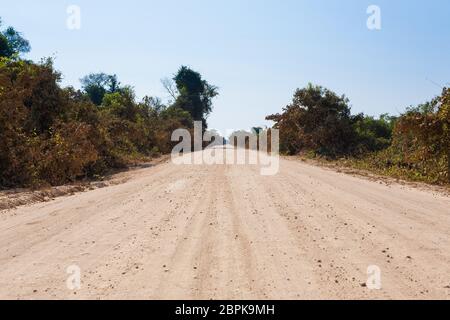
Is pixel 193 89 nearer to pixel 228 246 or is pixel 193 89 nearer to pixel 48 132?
pixel 48 132

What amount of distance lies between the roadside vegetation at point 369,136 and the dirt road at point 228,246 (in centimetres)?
572

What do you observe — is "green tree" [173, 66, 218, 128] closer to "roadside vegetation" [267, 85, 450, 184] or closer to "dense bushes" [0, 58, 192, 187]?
"roadside vegetation" [267, 85, 450, 184]

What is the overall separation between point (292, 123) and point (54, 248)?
26444mm

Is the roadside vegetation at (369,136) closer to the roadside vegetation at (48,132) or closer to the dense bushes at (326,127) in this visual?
the dense bushes at (326,127)

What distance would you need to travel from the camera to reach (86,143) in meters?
14.5

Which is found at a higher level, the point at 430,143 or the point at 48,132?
the point at 48,132

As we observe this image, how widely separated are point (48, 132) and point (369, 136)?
63.2 ft

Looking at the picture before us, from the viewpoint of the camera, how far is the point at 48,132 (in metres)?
15.6

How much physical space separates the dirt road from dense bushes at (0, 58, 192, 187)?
387cm

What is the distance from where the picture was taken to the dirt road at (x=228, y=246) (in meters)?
3.89

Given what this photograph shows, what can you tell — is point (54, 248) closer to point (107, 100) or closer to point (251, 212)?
point (251, 212)

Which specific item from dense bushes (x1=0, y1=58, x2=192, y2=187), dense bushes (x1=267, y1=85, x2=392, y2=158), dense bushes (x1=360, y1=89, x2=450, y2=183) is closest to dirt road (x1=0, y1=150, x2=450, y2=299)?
dense bushes (x1=0, y1=58, x2=192, y2=187)

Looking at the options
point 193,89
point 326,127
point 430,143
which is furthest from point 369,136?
point 193,89

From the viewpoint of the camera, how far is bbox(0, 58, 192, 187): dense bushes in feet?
40.7
